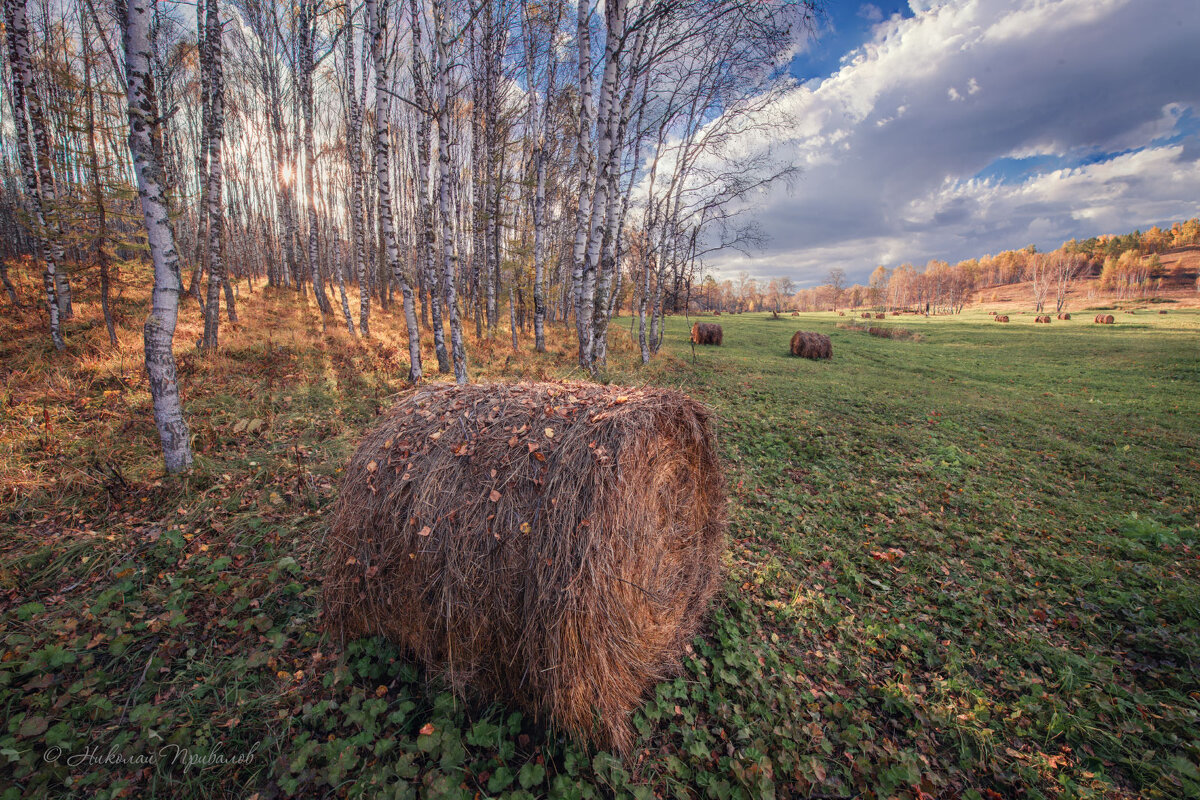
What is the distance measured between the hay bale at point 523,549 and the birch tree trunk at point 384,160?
25.1 feet

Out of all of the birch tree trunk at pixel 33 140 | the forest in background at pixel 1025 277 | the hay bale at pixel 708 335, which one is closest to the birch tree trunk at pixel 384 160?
the birch tree trunk at pixel 33 140

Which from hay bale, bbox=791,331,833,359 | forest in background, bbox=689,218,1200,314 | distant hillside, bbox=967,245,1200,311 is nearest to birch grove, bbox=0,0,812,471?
hay bale, bbox=791,331,833,359

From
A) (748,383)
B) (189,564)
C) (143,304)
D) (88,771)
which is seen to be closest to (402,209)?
(143,304)

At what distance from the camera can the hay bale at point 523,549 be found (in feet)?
8.41

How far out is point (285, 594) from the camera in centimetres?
368

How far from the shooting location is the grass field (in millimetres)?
2545

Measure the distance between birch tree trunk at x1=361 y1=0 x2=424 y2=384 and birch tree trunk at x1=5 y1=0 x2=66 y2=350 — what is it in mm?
5901

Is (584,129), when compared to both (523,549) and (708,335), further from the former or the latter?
(708,335)

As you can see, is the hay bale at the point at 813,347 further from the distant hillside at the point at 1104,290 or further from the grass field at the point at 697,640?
the distant hillside at the point at 1104,290

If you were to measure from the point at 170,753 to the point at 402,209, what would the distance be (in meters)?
32.2

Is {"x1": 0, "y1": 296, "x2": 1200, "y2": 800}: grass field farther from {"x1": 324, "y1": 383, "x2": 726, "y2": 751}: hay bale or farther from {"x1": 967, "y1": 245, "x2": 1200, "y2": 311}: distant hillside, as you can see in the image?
{"x1": 967, "y1": 245, "x2": 1200, "y2": 311}: distant hillside

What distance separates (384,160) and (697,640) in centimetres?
1173

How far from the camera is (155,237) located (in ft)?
15.5

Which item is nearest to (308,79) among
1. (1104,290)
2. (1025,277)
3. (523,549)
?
(523,549)
